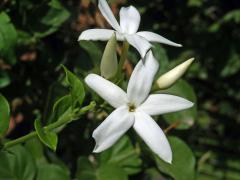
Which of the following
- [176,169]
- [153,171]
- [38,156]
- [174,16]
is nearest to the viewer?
[176,169]

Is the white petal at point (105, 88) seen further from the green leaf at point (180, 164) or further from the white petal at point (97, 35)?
the green leaf at point (180, 164)

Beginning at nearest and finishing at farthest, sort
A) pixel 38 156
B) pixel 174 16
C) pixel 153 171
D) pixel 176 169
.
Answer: pixel 176 169 → pixel 38 156 → pixel 153 171 → pixel 174 16

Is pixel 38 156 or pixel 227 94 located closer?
pixel 38 156

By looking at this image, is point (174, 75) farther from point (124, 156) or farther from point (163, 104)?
point (124, 156)

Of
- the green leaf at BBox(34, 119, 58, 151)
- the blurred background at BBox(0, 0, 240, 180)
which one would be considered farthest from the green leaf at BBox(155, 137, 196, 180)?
the green leaf at BBox(34, 119, 58, 151)

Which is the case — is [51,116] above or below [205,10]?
above

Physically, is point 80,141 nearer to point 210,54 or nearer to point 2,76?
point 2,76

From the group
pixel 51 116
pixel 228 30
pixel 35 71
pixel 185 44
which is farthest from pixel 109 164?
pixel 228 30
